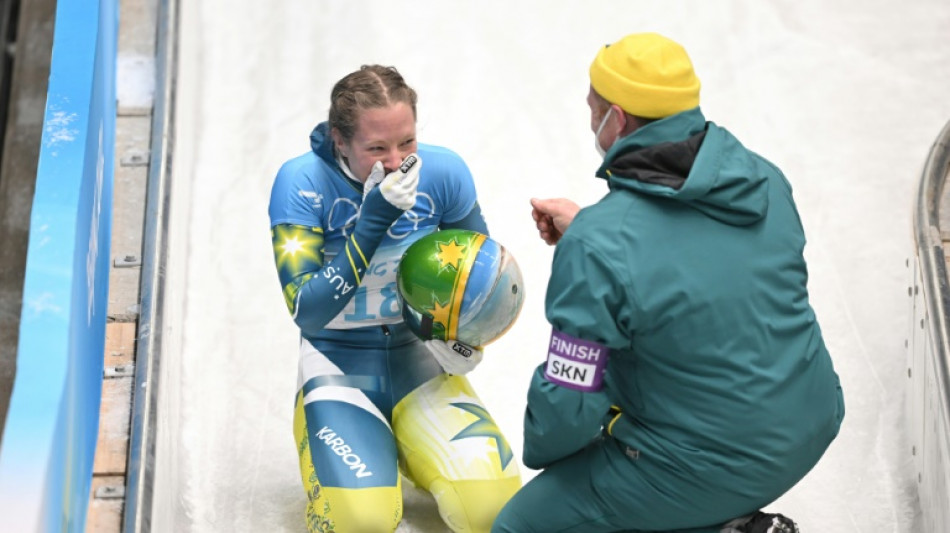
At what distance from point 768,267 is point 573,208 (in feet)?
1.65

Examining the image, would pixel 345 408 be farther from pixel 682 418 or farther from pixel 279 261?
pixel 682 418

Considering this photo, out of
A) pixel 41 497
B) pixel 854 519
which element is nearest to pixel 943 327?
pixel 854 519

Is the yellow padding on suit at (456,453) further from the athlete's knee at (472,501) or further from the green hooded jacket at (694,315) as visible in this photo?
the green hooded jacket at (694,315)

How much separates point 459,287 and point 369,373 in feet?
1.58

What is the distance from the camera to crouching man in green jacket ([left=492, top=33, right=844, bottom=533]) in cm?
273

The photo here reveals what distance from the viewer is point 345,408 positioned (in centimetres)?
356

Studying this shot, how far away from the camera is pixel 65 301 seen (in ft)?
8.50

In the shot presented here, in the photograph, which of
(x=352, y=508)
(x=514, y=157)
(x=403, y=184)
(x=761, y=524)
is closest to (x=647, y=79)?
(x=403, y=184)

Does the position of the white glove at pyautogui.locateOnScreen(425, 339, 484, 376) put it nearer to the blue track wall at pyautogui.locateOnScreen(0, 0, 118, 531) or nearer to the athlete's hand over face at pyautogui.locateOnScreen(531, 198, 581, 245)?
the athlete's hand over face at pyautogui.locateOnScreen(531, 198, 581, 245)

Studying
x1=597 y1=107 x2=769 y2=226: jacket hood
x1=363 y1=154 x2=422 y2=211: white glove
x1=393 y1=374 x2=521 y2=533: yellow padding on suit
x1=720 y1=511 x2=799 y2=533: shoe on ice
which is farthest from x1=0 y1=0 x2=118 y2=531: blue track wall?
x1=720 y1=511 x2=799 y2=533: shoe on ice

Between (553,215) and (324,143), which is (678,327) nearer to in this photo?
(553,215)

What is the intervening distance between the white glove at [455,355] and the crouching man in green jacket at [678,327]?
52cm

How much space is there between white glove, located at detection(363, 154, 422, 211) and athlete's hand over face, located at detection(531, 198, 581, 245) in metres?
0.30

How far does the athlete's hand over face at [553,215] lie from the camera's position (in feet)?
10.2
